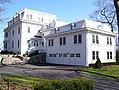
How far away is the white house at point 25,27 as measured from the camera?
49.2 metres

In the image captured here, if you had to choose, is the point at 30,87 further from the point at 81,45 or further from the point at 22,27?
the point at 22,27

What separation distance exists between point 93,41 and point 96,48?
1411 mm

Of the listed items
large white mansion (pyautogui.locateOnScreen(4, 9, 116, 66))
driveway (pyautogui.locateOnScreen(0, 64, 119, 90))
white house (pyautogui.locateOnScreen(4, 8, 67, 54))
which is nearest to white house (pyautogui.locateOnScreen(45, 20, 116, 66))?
large white mansion (pyautogui.locateOnScreen(4, 9, 116, 66))

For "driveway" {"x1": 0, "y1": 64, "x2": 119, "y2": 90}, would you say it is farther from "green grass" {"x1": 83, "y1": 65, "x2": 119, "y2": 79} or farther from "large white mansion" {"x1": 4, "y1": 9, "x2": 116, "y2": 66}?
"large white mansion" {"x1": 4, "y1": 9, "x2": 116, "y2": 66}

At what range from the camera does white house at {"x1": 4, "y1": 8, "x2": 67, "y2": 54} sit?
49250 millimetres

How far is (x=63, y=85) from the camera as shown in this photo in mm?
8820

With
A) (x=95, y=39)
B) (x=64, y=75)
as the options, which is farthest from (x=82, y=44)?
(x=64, y=75)

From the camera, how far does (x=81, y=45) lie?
34562mm

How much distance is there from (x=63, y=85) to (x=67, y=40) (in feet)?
95.8

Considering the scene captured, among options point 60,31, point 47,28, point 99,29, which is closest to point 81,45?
point 99,29

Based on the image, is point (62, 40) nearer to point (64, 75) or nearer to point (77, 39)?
point (77, 39)

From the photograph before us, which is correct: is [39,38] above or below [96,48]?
above

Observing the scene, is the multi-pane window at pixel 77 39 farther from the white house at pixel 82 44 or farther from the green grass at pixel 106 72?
the green grass at pixel 106 72

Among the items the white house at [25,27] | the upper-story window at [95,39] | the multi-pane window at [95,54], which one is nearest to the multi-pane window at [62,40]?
the upper-story window at [95,39]
